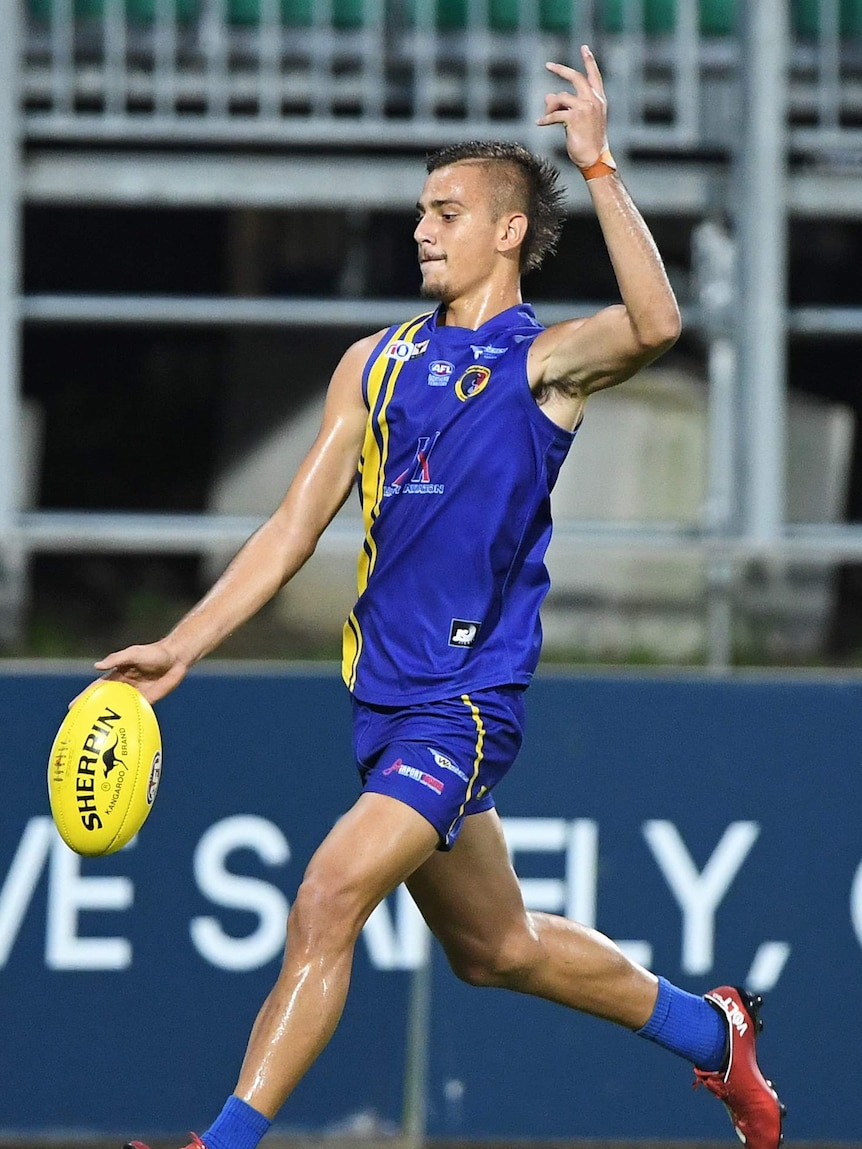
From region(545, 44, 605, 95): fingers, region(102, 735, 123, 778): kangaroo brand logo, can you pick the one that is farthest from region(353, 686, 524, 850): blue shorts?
region(545, 44, 605, 95): fingers

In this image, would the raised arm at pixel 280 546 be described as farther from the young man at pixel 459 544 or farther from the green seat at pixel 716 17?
the green seat at pixel 716 17

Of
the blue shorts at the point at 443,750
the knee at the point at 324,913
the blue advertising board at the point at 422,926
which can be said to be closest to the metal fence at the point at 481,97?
the blue advertising board at the point at 422,926

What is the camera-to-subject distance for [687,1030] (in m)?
5.27

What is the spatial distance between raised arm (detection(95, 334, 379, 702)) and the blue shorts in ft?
1.27

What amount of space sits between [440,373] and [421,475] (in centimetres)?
26

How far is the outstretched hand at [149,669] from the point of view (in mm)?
4680

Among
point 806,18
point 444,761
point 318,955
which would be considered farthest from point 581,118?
point 806,18

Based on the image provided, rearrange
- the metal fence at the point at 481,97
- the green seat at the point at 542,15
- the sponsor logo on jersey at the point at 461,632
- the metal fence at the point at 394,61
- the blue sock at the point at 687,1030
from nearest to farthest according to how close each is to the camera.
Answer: the sponsor logo on jersey at the point at 461,632
the blue sock at the point at 687,1030
the metal fence at the point at 481,97
the metal fence at the point at 394,61
the green seat at the point at 542,15

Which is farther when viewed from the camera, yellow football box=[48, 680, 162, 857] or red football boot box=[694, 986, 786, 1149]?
red football boot box=[694, 986, 786, 1149]

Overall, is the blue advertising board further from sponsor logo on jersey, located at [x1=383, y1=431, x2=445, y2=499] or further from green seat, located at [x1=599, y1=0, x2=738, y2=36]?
green seat, located at [x1=599, y1=0, x2=738, y2=36]

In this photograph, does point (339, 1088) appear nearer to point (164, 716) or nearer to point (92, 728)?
point (164, 716)

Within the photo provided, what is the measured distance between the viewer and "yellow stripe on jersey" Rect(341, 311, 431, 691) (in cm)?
496

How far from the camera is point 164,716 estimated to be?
20.9 ft

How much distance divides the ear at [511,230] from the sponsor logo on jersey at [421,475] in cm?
53
